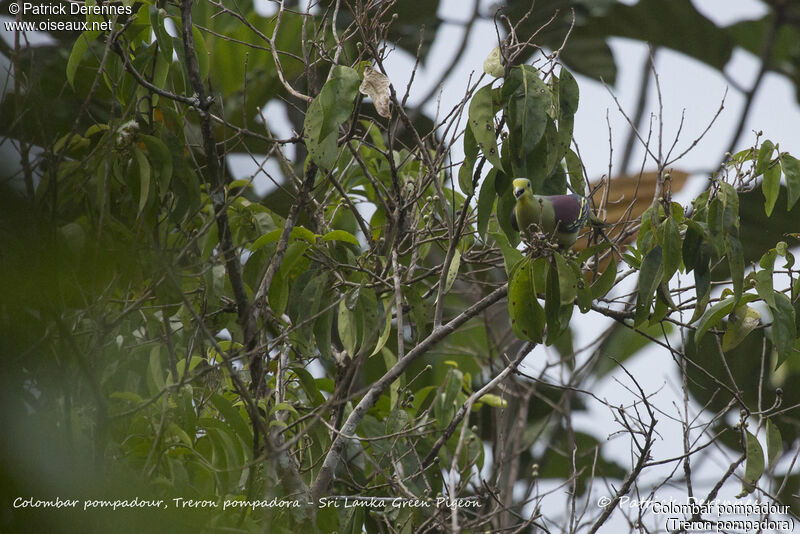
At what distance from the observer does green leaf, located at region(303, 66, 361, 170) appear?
4.93ft

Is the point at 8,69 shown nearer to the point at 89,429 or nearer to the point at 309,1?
the point at 89,429

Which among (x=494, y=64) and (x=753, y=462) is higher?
(x=494, y=64)

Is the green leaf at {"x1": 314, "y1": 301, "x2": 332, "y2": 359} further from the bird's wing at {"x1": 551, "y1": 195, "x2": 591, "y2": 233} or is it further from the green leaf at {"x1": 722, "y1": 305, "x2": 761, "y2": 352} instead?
the green leaf at {"x1": 722, "y1": 305, "x2": 761, "y2": 352}

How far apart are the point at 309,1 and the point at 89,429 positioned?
4.25ft

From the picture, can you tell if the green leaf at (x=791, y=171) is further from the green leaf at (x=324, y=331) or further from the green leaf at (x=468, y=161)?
the green leaf at (x=324, y=331)

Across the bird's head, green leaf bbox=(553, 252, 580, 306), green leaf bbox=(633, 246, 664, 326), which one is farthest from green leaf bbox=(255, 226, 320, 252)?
green leaf bbox=(633, 246, 664, 326)

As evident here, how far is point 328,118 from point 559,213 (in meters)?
0.70

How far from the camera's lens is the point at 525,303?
1.48m

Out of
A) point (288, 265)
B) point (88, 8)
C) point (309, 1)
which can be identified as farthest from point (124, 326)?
point (309, 1)

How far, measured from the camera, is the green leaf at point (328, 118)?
4.93ft

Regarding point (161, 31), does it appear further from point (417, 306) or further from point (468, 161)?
point (417, 306)

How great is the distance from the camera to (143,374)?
1646mm

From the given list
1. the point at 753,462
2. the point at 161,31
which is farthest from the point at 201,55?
the point at 753,462

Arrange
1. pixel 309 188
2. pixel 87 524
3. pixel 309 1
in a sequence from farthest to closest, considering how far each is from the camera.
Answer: pixel 309 1, pixel 309 188, pixel 87 524
